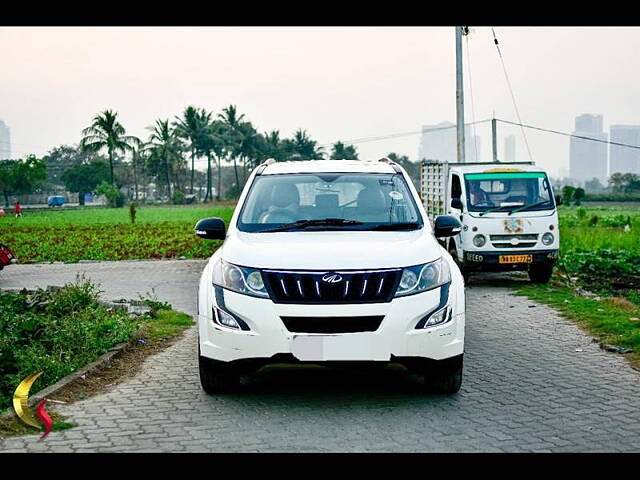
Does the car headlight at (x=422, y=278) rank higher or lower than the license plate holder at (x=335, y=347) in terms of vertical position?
higher

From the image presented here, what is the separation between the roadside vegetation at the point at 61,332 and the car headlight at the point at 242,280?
1597mm

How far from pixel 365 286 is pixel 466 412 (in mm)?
1253

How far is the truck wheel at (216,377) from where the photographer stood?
7.21 metres

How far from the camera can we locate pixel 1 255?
17938 millimetres

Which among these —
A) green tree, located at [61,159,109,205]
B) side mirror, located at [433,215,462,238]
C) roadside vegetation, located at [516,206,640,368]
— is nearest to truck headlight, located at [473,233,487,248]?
roadside vegetation, located at [516,206,640,368]

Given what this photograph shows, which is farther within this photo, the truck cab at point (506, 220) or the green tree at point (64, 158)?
the green tree at point (64, 158)

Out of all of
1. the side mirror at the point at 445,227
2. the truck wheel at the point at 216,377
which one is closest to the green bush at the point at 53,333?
the truck wheel at the point at 216,377

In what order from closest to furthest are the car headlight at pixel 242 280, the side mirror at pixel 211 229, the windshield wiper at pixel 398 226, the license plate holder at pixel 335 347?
1. the license plate holder at pixel 335 347
2. the car headlight at pixel 242 280
3. the windshield wiper at pixel 398 226
4. the side mirror at pixel 211 229

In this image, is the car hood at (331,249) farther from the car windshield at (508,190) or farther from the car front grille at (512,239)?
the car windshield at (508,190)

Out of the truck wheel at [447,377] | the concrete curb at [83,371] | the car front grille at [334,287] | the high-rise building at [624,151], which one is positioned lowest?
the concrete curb at [83,371]

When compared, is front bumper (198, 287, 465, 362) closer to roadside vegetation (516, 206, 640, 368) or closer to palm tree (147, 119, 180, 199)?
roadside vegetation (516, 206, 640, 368)

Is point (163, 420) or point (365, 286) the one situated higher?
point (365, 286)
